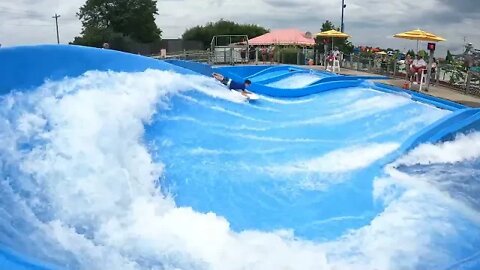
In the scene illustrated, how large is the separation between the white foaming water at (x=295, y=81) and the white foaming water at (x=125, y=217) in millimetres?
7410

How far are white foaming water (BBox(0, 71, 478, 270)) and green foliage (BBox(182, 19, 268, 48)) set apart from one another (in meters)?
38.6

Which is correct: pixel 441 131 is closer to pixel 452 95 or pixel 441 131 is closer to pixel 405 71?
pixel 452 95

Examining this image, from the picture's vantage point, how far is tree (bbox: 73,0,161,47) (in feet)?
134

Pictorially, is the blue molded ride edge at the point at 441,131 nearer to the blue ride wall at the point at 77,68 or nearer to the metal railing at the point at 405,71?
the blue ride wall at the point at 77,68

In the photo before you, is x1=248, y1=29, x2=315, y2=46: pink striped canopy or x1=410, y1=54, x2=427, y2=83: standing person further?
x1=248, y1=29, x2=315, y2=46: pink striped canopy

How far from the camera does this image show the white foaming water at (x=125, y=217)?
3.73 metres

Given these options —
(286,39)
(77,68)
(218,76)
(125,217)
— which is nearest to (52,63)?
(77,68)

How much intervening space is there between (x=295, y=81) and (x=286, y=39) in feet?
30.6

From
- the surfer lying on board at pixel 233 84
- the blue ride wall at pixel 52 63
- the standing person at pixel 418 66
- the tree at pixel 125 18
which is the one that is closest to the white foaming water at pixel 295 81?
the surfer lying on board at pixel 233 84

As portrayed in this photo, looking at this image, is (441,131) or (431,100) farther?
(431,100)

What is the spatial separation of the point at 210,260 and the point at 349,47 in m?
21.6

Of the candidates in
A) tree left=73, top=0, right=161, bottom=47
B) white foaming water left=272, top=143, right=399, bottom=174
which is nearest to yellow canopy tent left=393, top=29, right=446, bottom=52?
white foaming water left=272, top=143, right=399, bottom=174

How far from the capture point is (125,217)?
4.38 m

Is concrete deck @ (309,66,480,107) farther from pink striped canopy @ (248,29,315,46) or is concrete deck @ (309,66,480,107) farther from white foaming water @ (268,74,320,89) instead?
pink striped canopy @ (248,29,315,46)
